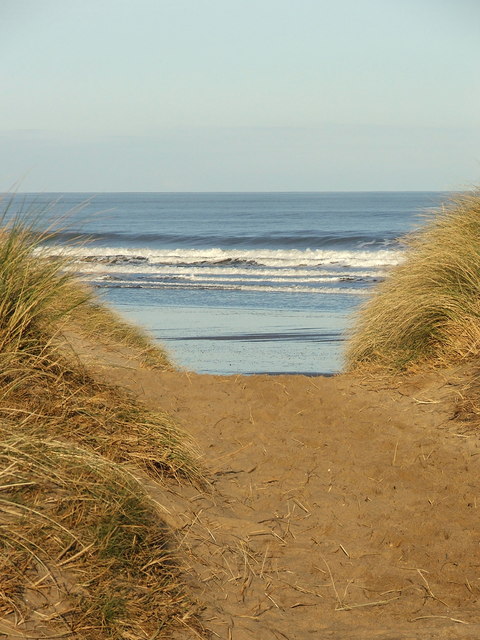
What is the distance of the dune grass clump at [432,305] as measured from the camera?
23.6 feet

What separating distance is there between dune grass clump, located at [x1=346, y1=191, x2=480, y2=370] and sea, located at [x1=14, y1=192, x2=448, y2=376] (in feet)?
1.81

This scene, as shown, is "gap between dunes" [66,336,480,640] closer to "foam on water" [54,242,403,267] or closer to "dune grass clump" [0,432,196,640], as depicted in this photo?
"dune grass clump" [0,432,196,640]

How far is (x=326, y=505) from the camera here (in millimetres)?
4973

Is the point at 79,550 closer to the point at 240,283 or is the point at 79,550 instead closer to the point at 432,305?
the point at 432,305

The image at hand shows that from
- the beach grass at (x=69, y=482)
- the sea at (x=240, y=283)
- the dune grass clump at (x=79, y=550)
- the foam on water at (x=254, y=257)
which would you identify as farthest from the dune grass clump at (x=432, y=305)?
the foam on water at (x=254, y=257)

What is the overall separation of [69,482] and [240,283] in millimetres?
19480

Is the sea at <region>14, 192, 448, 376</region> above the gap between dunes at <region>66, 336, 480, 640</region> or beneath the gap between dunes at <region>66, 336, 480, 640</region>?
beneath

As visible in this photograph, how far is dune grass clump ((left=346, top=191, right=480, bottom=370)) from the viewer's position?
284 inches

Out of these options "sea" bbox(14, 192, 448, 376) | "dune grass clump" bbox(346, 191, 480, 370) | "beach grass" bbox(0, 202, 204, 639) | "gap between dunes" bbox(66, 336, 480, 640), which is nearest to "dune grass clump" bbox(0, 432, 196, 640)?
"beach grass" bbox(0, 202, 204, 639)

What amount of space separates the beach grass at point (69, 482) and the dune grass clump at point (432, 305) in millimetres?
2999

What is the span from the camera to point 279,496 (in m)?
5.02

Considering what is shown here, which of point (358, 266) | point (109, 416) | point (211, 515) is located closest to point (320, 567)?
point (211, 515)

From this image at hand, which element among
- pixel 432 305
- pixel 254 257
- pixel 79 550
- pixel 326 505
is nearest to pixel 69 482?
pixel 79 550

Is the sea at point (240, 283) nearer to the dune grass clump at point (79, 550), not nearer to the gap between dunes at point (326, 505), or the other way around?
the dune grass clump at point (79, 550)
